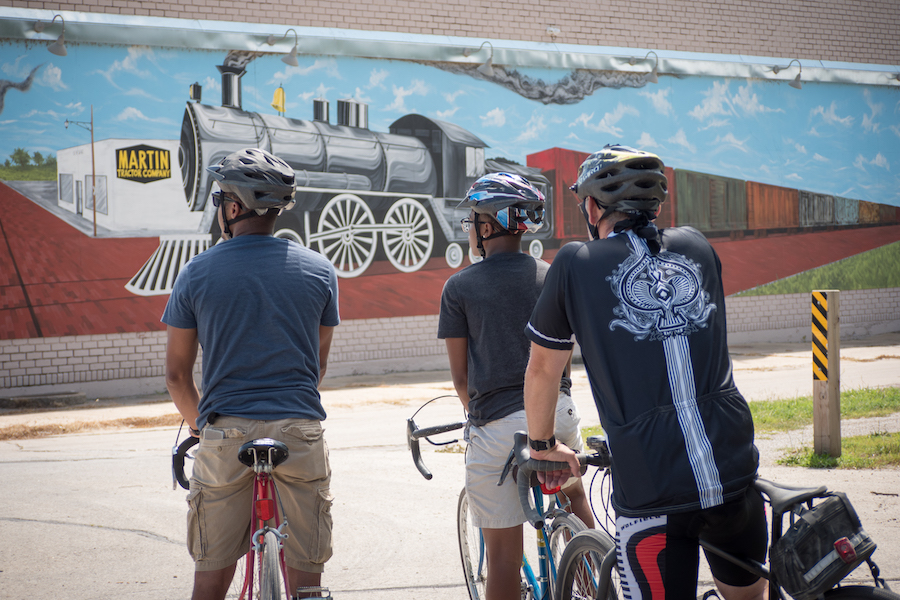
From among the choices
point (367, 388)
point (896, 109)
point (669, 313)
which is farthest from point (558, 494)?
point (896, 109)

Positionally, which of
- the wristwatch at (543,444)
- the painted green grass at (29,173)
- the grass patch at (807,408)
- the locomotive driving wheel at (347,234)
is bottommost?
the grass patch at (807,408)

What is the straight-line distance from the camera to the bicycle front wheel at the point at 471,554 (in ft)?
10.7

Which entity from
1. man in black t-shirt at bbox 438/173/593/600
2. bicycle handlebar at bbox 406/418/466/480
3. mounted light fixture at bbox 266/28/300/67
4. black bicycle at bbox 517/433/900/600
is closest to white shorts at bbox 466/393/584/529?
man in black t-shirt at bbox 438/173/593/600

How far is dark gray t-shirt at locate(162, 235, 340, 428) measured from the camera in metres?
2.43

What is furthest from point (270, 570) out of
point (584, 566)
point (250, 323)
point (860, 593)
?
point (860, 593)

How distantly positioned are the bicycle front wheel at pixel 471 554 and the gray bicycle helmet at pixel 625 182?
5.50 ft

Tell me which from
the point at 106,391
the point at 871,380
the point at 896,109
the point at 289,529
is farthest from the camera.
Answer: the point at 896,109

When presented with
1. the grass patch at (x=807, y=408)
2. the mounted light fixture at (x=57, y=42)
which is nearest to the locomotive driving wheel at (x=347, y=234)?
the mounted light fixture at (x=57, y=42)

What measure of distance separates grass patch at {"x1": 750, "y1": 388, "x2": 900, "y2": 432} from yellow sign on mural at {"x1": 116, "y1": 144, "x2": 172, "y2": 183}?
9.72 metres

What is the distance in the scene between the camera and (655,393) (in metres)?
1.82

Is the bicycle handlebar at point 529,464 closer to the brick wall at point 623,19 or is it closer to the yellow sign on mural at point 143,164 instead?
the yellow sign on mural at point 143,164

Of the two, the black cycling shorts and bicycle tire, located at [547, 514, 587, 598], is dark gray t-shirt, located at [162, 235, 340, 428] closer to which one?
bicycle tire, located at [547, 514, 587, 598]

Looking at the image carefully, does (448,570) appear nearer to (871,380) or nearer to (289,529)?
(289,529)

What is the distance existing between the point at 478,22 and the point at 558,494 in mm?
13466
